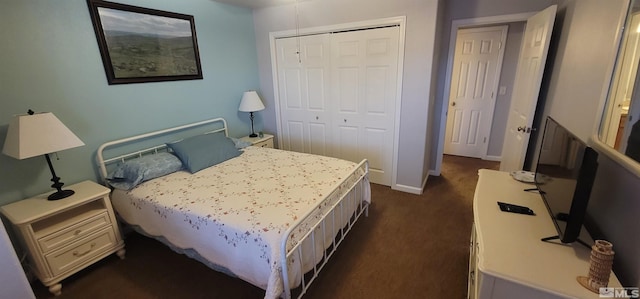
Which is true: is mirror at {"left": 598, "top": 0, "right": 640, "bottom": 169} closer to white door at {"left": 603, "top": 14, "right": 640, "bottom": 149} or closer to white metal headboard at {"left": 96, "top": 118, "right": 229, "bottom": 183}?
white door at {"left": 603, "top": 14, "right": 640, "bottom": 149}

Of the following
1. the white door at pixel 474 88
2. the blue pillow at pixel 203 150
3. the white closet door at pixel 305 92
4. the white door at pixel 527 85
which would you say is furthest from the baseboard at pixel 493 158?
the blue pillow at pixel 203 150

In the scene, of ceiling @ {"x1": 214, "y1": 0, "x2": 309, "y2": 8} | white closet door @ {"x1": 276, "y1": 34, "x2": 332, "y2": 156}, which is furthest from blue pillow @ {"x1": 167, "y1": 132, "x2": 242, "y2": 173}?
ceiling @ {"x1": 214, "y1": 0, "x2": 309, "y2": 8}

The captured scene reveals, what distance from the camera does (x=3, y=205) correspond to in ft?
6.20

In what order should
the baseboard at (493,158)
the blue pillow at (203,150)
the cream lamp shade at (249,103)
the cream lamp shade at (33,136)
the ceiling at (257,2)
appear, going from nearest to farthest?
the cream lamp shade at (33,136) < the blue pillow at (203,150) < the ceiling at (257,2) < the cream lamp shade at (249,103) < the baseboard at (493,158)

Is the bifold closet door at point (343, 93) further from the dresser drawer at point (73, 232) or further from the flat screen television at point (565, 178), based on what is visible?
the dresser drawer at point (73, 232)

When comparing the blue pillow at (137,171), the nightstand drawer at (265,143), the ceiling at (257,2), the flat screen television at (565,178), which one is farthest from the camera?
the nightstand drawer at (265,143)

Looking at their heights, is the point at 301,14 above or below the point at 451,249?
above

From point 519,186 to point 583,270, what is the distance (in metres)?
→ 0.85

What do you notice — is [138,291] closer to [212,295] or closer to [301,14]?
[212,295]

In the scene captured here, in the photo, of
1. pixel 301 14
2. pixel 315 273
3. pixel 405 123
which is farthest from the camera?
pixel 301 14

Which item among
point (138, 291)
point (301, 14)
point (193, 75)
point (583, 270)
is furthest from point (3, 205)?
point (583, 270)

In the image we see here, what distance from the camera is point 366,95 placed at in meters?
3.27

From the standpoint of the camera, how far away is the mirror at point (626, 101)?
3.59ft

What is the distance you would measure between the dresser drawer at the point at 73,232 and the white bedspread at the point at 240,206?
18cm
